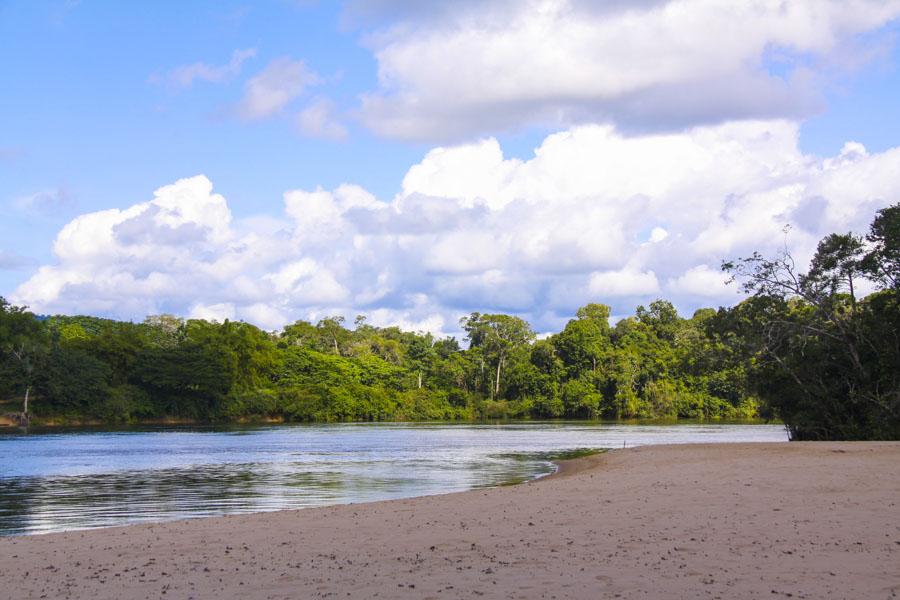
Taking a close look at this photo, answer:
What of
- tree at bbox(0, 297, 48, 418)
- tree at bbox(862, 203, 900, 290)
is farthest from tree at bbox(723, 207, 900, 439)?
tree at bbox(0, 297, 48, 418)

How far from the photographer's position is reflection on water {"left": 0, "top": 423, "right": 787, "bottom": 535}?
66.3 ft

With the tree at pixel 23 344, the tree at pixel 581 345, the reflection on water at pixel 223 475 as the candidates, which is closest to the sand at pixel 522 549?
the reflection on water at pixel 223 475

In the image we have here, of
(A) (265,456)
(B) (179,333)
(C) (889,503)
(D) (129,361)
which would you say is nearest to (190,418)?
(D) (129,361)

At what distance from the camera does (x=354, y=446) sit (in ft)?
163

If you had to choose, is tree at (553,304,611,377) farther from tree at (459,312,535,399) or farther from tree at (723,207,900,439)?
tree at (723,207,900,439)

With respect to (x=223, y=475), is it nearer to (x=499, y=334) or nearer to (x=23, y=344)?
(x=23, y=344)

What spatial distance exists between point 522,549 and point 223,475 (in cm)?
2103

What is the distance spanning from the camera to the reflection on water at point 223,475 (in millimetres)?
20219

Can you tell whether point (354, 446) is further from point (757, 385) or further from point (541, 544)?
point (541, 544)

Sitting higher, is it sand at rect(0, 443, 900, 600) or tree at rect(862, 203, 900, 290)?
tree at rect(862, 203, 900, 290)

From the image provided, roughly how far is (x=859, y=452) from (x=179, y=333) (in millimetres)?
100666

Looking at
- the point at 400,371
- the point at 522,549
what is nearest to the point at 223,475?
the point at 522,549

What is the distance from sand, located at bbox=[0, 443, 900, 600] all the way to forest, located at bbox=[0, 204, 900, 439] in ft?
78.8

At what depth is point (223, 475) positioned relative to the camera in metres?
30.0
